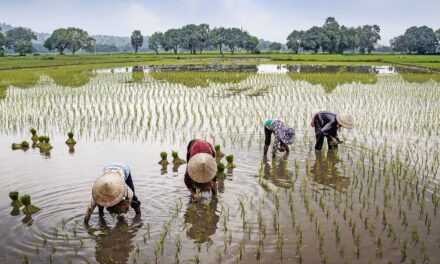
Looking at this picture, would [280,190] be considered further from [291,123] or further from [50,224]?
[291,123]

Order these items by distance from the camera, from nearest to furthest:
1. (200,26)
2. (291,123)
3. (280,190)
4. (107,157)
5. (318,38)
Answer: (280,190) < (107,157) < (291,123) < (318,38) < (200,26)

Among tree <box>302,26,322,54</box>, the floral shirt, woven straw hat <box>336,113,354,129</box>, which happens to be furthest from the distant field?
the floral shirt

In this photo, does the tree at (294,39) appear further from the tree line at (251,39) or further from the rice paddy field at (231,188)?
the rice paddy field at (231,188)

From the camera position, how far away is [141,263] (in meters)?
4.48

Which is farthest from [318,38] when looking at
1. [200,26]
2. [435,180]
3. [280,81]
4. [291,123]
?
[435,180]

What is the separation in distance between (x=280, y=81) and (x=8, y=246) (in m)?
18.2

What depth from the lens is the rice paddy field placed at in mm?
4715

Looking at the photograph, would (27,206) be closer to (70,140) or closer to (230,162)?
(230,162)

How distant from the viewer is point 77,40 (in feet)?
272

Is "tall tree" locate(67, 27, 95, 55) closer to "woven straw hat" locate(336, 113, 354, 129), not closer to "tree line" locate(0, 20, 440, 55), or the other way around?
"tree line" locate(0, 20, 440, 55)

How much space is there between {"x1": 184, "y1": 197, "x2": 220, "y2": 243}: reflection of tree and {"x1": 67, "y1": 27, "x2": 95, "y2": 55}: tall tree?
267 ft

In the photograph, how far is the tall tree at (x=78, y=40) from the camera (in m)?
81.3

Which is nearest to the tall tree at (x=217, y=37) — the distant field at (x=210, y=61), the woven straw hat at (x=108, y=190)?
the distant field at (x=210, y=61)

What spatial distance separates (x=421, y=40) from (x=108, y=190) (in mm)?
77720
